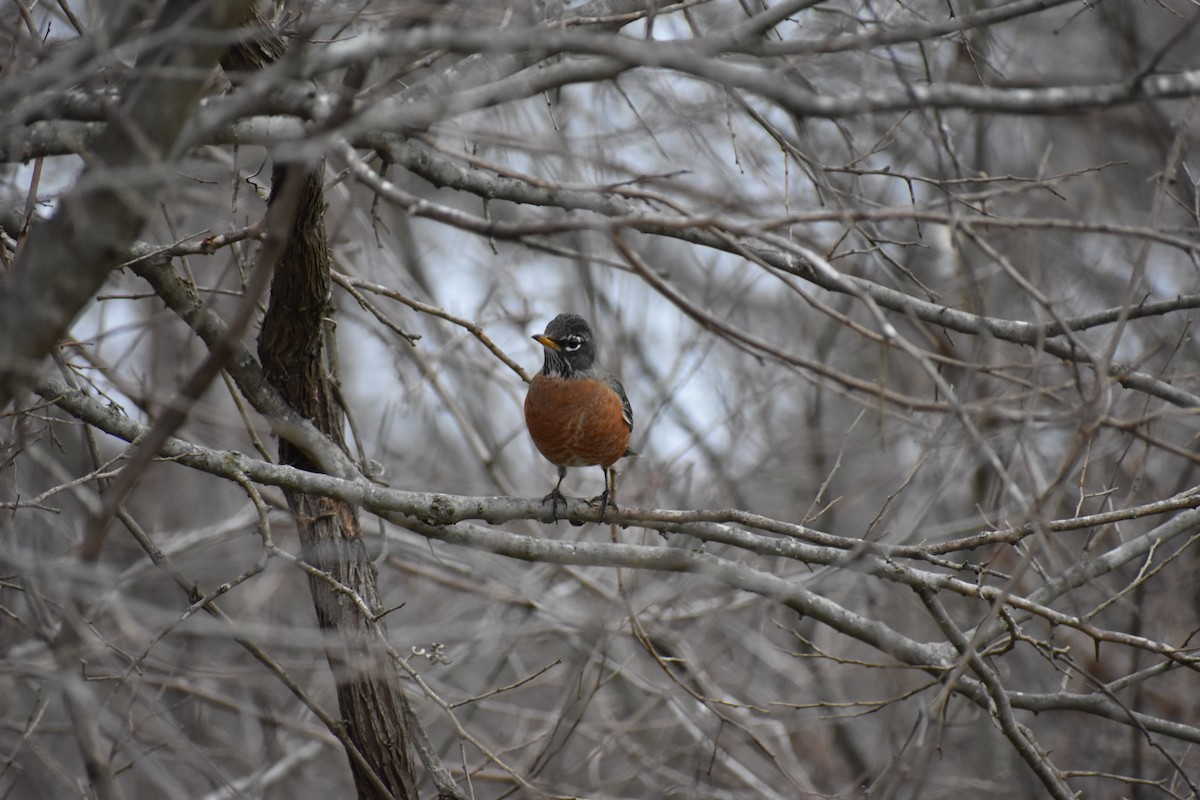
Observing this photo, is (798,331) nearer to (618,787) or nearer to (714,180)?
(714,180)

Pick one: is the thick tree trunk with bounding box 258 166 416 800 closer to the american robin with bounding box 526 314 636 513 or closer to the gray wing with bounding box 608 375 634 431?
the american robin with bounding box 526 314 636 513

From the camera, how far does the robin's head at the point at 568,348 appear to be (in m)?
6.61

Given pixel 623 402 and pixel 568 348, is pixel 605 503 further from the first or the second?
pixel 568 348

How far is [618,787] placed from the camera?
830 centimetres

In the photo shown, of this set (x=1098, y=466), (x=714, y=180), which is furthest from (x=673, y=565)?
(x=1098, y=466)

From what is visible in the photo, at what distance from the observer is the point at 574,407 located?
6344 mm

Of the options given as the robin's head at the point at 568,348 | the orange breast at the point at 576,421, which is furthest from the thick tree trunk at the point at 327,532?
the robin's head at the point at 568,348

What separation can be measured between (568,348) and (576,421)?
59 cm

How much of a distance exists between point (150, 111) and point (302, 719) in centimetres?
527

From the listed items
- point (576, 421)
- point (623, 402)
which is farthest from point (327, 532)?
point (623, 402)

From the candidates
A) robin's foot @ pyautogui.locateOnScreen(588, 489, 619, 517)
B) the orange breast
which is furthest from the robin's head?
robin's foot @ pyautogui.locateOnScreen(588, 489, 619, 517)

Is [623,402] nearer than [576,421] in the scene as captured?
No

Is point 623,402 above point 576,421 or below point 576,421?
above

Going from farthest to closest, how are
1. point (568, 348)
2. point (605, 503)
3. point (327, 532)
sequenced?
point (568, 348), point (605, 503), point (327, 532)
